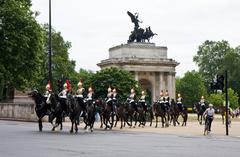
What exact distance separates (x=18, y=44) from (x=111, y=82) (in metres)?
24.1

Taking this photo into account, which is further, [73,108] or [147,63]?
[147,63]

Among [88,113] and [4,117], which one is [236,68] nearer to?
[4,117]

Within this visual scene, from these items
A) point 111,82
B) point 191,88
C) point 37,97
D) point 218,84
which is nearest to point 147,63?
point 191,88

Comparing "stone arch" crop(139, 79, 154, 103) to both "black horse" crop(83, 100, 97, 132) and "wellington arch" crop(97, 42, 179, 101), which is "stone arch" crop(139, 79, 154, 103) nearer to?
"wellington arch" crop(97, 42, 179, 101)

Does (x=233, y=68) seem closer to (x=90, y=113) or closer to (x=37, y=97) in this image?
(x=90, y=113)

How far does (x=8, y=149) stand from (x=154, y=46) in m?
84.2

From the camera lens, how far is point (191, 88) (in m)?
126

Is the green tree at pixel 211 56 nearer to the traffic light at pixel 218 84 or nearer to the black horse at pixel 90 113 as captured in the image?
the black horse at pixel 90 113

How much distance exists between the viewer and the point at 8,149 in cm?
1819

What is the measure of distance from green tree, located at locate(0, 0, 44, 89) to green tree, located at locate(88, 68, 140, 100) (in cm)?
1963

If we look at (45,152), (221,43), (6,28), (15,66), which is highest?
(221,43)

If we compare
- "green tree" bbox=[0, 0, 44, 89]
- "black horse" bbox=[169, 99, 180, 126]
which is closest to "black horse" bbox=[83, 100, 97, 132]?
"black horse" bbox=[169, 99, 180, 126]

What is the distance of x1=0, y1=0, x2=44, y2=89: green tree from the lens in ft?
168

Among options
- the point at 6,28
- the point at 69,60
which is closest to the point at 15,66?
the point at 6,28
